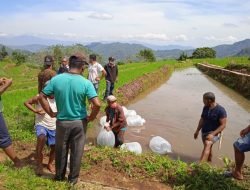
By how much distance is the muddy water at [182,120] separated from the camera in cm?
956

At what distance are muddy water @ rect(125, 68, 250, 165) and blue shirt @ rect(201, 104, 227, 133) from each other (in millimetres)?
1196

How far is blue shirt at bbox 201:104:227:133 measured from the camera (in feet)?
24.0

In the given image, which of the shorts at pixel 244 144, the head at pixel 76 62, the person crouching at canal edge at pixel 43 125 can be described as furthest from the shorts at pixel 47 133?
A: the shorts at pixel 244 144

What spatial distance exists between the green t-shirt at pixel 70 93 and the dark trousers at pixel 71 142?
4.0 inches

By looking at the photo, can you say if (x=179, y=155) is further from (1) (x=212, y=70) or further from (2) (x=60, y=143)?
(1) (x=212, y=70)

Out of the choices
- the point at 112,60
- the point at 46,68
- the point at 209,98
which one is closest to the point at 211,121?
the point at 209,98

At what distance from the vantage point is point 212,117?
24.2 ft

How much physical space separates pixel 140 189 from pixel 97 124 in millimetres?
5700

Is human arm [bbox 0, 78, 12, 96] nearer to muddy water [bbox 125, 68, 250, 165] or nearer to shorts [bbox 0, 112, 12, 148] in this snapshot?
shorts [bbox 0, 112, 12, 148]

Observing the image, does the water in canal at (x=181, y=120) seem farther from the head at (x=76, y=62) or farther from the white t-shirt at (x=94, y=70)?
the head at (x=76, y=62)

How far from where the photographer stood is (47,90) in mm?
4910

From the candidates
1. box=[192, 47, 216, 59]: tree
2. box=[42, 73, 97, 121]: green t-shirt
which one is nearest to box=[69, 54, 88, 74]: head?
box=[42, 73, 97, 121]: green t-shirt

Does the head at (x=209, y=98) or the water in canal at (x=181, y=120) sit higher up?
the head at (x=209, y=98)

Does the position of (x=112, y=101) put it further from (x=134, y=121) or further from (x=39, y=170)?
(x=134, y=121)
